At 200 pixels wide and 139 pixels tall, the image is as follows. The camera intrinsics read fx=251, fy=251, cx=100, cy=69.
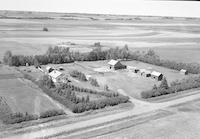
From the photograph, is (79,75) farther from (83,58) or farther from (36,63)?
(83,58)

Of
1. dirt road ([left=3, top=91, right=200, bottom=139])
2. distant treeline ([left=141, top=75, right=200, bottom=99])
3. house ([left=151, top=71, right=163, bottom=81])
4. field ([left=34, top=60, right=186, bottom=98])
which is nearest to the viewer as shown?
dirt road ([left=3, top=91, right=200, bottom=139])

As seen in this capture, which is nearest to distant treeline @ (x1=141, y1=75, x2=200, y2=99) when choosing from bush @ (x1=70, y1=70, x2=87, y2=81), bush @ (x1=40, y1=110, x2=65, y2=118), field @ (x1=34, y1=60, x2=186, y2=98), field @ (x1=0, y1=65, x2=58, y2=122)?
field @ (x1=34, y1=60, x2=186, y2=98)

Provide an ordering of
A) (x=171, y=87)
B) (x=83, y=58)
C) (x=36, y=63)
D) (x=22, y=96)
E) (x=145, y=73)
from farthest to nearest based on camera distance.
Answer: (x=83, y=58) < (x=36, y=63) < (x=145, y=73) < (x=171, y=87) < (x=22, y=96)

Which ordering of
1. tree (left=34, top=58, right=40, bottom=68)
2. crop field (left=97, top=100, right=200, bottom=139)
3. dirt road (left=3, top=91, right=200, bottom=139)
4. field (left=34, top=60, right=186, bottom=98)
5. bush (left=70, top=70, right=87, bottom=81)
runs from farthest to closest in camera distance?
tree (left=34, top=58, right=40, bottom=68), bush (left=70, top=70, right=87, bottom=81), field (left=34, top=60, right=186, bottom=98), crop field (left=97, top=100, right=200, bottom=139), dirt road (left=3, top=91, right=200, bottom=139)

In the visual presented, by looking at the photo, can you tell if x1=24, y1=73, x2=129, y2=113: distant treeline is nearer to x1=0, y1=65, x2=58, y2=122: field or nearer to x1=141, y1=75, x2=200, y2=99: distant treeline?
x1=0, y1=65, x2=58, y2=122: field

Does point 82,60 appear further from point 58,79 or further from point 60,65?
point 58,79

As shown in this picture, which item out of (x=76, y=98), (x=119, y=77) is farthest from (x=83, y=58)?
(x=76, y=98)

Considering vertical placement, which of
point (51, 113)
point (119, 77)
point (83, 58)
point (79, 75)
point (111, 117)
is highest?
point (83, 58)
